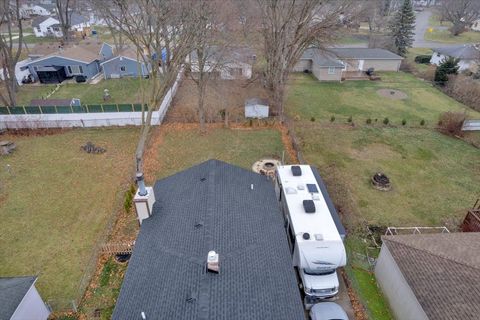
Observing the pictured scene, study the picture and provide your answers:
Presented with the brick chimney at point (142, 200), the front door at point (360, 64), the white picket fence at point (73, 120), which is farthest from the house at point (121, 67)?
the brick chimney at point (142, 200)

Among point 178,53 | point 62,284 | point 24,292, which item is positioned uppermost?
point 178,53

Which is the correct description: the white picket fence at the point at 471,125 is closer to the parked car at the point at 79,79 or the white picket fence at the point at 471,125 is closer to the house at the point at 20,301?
the house at the point at 20,301

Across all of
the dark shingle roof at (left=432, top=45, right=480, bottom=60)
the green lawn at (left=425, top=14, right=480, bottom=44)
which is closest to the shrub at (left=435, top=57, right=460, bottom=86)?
the dark shingle roof at (left=432, top=45, right=480, bottom=60)

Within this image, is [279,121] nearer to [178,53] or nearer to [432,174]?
[178,53]

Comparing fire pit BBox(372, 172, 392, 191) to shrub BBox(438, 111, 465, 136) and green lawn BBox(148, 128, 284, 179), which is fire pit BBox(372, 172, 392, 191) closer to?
green lawn BBox(148, 128, 284, 179)

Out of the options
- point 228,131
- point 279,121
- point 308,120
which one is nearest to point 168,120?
point 228,131
